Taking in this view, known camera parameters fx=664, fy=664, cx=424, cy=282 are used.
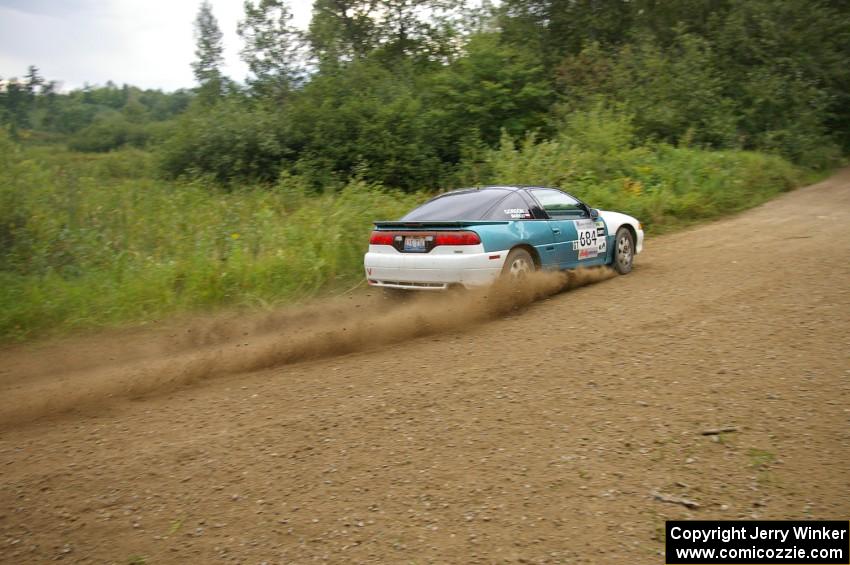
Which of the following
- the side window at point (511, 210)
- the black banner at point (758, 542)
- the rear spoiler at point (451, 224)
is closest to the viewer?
the black banner at point (758, 542)

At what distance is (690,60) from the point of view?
24000 mm

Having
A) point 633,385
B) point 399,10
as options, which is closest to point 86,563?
point 633,385

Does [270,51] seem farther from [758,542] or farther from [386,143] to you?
[758,542]

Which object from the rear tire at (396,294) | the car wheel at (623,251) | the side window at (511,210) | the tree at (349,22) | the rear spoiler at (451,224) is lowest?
the rear tire at (396,294)

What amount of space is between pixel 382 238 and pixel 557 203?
2509 mm

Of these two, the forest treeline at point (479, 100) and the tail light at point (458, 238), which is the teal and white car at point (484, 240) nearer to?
the tail light at point (458, 238)

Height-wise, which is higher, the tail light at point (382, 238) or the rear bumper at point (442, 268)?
the tail light at point (382, 238)

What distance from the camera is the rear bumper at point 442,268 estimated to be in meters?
7.50

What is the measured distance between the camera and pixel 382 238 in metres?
8.24

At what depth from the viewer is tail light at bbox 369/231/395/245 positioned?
8148 millimetres

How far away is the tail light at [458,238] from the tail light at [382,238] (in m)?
0.73

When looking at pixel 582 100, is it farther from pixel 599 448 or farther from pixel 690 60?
pixel 599 448

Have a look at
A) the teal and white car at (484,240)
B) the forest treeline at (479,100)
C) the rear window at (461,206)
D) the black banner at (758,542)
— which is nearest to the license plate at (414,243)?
the teal and white car at (484,240)

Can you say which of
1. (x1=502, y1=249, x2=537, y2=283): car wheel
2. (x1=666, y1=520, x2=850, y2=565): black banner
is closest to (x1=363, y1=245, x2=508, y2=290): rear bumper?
(x1=502, y1=249, x2=537, y2=283): car wheel
